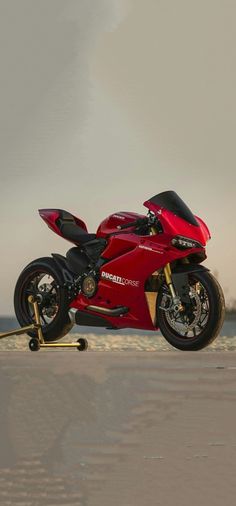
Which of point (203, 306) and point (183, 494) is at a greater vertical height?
point (203, 306)

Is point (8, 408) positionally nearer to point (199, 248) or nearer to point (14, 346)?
point (199, 248)

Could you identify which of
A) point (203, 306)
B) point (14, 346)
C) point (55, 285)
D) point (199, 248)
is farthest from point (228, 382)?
point (14, 346)

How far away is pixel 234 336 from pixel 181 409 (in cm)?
553

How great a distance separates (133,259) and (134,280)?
0.18m

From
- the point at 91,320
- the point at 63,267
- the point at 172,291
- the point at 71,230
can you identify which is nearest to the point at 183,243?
the point at 172,291

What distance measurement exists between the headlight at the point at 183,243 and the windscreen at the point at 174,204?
0.25 metres

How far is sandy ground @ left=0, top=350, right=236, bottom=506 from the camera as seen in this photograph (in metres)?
5.00

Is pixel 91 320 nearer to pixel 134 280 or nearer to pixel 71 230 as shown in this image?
pixel 134 280

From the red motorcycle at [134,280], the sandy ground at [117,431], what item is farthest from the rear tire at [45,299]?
the sandy ground at [117,431]

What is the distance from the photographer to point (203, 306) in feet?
27.6

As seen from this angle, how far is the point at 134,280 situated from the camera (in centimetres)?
895

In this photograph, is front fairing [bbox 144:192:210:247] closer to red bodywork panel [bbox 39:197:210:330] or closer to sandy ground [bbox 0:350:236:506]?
red bodywork panel [bbox 39:197:210:330]

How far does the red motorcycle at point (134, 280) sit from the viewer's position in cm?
850

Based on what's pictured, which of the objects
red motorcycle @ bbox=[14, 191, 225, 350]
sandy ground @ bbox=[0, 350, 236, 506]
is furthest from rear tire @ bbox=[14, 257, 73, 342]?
sandy ground @ bbox=[0, 350, 236, 506]
